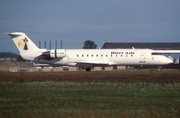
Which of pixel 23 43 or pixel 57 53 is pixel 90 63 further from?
pixel 23 43

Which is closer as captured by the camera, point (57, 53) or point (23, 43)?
point (57, 53)

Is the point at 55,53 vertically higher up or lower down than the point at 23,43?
lower down

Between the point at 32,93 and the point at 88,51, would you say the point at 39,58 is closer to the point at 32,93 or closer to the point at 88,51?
the point at 88,51

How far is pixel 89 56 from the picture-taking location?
53.5 meters

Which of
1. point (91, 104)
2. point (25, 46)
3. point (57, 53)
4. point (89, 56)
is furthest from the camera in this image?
point (25, 46)

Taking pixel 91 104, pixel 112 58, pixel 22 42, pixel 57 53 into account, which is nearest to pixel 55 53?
pixel 57 53

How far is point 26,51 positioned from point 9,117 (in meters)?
41.5

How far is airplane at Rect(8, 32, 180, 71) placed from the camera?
5212cm

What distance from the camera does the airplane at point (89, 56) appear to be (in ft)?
171

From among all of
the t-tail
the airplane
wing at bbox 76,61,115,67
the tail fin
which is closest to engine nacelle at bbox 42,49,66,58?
the airplane

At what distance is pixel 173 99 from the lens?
56.7 feet

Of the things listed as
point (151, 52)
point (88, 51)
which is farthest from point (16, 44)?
point (151, 52)

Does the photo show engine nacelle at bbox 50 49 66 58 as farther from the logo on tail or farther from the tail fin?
the logo on tail

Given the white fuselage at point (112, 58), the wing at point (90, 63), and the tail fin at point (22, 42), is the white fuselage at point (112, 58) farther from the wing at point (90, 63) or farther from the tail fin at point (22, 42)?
the tail fin at point (22, 42)
